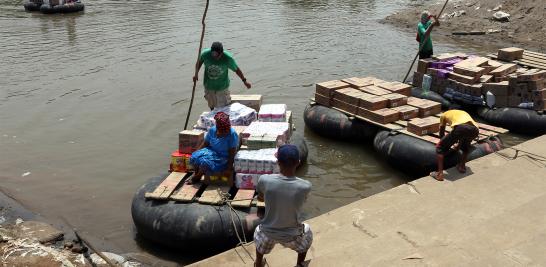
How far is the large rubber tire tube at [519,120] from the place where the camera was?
11.6 metres

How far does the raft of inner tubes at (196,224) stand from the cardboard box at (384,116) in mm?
4574

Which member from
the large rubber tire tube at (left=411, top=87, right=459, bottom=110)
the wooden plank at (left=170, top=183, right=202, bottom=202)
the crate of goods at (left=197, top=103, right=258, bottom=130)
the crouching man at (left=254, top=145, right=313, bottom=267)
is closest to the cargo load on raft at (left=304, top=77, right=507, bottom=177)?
the large rubber tire tube at (left=411, top=87, right=459, bottom=110)

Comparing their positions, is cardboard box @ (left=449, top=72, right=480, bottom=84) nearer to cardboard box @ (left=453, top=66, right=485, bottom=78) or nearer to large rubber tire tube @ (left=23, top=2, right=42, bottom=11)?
cardboard box @ (left=453, top=66, right=485, bottom=78)

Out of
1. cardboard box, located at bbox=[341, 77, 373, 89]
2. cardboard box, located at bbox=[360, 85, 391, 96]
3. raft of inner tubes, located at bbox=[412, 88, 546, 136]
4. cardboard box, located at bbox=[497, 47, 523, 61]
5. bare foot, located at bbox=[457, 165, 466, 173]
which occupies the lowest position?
bare foot, located at bbox=[457, 165, 466, 173]

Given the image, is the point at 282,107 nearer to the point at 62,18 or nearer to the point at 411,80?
the point at 411,80

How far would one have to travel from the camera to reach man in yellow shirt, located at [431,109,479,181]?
28.1 feet

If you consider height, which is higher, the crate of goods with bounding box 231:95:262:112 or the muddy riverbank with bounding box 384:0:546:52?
the muddy riverbank with bounding box 384:0:546:52

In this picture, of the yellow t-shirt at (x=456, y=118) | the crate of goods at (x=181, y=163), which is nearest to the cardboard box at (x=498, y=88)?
the yellow t-shirt at (x=456, y=118)

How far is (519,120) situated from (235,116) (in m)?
6.93

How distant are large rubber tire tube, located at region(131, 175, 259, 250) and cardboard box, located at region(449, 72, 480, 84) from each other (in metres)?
7.82

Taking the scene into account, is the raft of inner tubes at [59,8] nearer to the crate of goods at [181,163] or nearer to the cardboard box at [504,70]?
the crate of goods at [181,163]

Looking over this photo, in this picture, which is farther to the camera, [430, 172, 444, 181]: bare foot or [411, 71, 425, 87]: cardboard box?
[411, 71, 425, 87]: cardboard box

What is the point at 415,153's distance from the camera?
9.62 meters

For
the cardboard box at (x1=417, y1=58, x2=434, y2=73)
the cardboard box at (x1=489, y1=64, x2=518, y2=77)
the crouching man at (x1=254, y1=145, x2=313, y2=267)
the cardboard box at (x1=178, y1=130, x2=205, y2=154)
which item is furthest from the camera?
the cardboard box at (x1=417, y1=58, x2=434, y2=73)
